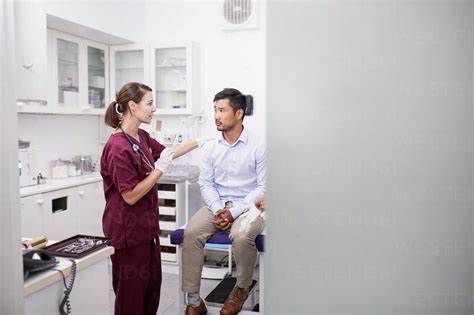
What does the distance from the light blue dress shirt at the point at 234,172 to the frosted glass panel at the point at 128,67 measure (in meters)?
1.62

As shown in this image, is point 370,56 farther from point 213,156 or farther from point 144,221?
point 213,156

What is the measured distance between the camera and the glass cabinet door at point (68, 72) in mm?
3543

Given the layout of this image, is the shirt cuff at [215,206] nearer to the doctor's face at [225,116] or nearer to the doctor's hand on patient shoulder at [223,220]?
the doctor's hand on patient shoulder at [223,220]

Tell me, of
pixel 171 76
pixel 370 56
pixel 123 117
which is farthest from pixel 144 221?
pixel 171 76

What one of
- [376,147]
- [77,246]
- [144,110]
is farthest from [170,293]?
[376,147]

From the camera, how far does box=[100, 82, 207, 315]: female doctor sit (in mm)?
2129

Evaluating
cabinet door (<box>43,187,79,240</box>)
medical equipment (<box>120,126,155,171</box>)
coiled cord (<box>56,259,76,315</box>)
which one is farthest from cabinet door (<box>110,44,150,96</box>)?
coiled cord (<box>56,259,76,315</box>)

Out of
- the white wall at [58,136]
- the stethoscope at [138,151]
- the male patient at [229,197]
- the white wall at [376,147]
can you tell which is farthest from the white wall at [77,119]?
the white wall at [376,147]

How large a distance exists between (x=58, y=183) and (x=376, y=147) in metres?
3.20

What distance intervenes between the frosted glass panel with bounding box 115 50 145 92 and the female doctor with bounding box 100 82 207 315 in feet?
6.02

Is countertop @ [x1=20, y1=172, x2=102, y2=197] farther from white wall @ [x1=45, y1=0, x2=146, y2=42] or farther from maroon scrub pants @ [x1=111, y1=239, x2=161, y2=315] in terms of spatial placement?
white wall @ [x1=45, y1=0, x2=146, y2=42]

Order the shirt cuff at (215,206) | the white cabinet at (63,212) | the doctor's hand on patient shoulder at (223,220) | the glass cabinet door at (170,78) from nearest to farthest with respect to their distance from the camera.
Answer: the doctor's hand on patient shoulder at (223,220) < the shirt cuff at (215,206) < the white cabinet at (63,212) < the glass cabinet door at (170,78)

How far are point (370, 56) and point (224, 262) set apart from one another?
3.48 m

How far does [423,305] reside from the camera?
54cm
